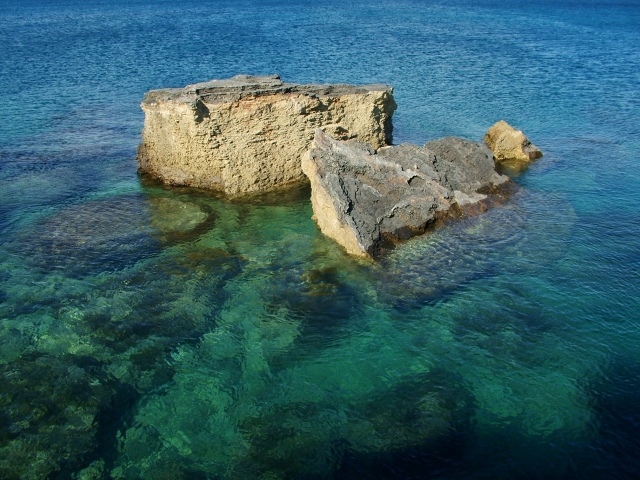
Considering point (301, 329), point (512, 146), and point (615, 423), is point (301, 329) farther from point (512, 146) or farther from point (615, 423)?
point (512, 146)

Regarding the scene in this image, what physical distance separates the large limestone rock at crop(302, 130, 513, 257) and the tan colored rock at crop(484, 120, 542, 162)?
12.2ft

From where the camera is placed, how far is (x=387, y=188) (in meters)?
15.5

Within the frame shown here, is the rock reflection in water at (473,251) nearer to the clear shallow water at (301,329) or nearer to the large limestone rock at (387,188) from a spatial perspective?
the clear shallow water at (301,329)

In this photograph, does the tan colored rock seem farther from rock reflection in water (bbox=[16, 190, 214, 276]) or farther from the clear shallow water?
rock reflection in water (bbox=[16, 190, 214, 276])

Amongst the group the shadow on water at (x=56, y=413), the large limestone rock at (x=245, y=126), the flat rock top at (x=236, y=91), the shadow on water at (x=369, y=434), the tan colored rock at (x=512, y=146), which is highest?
the flat rock top at (x=236, y=91)

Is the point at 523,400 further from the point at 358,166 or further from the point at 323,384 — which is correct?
the point at 358,166

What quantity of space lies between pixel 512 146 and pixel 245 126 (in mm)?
10385

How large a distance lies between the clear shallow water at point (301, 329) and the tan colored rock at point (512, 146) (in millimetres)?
720

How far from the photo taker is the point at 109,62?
38.4m

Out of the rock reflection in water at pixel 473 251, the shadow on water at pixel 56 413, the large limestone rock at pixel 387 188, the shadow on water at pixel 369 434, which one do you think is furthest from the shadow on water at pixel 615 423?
the shadow on water at pixel 56 413

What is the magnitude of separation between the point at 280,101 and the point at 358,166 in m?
3.54

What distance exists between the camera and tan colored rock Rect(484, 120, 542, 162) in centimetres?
2094

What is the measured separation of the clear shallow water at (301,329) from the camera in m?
8.60

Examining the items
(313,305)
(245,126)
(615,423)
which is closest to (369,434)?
(313,305)
